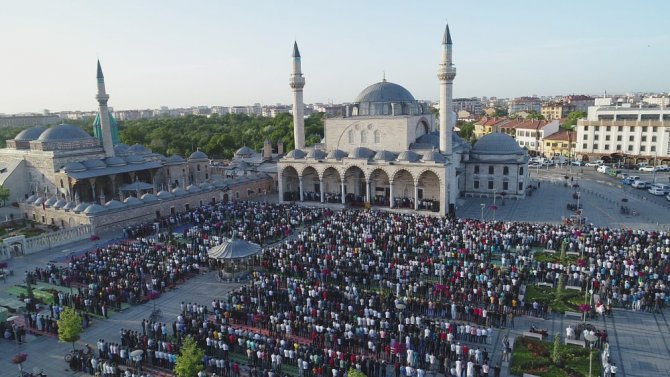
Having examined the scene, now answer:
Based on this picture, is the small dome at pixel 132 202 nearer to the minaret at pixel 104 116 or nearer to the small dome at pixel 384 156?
the minaret at pixel 104 116

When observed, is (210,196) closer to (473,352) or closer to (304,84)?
(304,84)

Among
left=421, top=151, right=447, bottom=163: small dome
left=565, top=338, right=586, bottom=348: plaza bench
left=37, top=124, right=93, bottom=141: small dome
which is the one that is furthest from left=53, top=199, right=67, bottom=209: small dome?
left=565, top=338, right=586, bottom=348: plaza bench

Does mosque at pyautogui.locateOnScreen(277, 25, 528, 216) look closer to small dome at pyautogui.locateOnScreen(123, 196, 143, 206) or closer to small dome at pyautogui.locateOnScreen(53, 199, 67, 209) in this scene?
small dome at pyautogui.locateOnScreen(123, 196, 143, 206)

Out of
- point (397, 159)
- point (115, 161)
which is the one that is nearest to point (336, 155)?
point (397, 159)

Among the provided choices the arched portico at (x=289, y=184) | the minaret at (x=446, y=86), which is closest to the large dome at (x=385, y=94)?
the minaret at (x=446, y=86)

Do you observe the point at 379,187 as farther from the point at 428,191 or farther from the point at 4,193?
the point at 4,193

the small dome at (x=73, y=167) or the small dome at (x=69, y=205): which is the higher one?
the small dome at (x=73, y=167)
